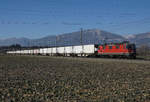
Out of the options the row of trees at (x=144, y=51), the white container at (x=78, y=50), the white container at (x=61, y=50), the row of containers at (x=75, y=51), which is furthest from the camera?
A: the white container at (x=61, y=50)

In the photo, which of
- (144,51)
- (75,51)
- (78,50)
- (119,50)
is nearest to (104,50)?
(119,50)

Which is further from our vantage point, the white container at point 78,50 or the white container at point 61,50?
the white container at point 61,50

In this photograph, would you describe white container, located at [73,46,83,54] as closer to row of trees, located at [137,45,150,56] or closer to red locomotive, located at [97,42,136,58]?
red locomotive, located at [97,42,136,58]

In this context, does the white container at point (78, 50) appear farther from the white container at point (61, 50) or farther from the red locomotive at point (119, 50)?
the red locomotive at point (119, 50)

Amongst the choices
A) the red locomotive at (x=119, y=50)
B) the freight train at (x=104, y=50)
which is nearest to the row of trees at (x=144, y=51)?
the freight train at (x=104, y=50)

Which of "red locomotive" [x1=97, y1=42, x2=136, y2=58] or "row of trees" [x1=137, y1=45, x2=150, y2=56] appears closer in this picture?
"red locomotive" [x1=97, y1=42, x2=136, y2=58]

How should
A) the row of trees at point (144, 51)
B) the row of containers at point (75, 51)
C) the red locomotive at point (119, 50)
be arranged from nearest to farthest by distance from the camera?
the red locomotive at point (119, 50) < the row of containers at point (75, 51) < the row of trees at point (144, 51)

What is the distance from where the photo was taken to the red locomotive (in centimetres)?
4491

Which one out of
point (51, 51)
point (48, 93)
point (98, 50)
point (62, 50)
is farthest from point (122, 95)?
point (51, 51)

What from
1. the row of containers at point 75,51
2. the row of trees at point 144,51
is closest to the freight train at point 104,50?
the row of containers at point 75,51

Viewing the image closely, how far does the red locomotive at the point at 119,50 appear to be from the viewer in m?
44.9

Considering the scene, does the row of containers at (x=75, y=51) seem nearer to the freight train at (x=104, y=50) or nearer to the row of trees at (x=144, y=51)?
the freight train at (x=104, y=50)

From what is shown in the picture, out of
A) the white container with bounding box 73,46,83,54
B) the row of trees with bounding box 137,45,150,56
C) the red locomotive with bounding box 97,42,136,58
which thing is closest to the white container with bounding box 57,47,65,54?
the white container with bounding box 73,46,83,54

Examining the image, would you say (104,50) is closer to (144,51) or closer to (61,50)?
(61,50)
